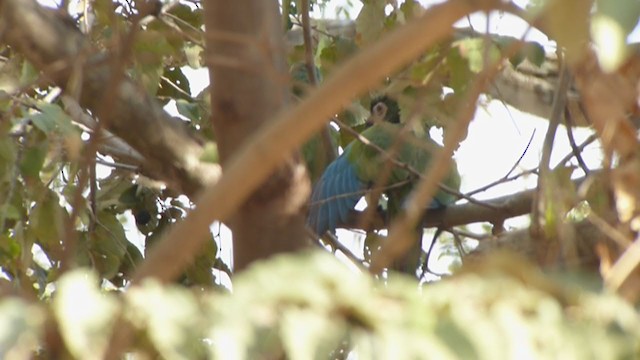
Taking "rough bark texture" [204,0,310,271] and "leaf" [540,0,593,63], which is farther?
"rough bark texture" [204,0,310,271]

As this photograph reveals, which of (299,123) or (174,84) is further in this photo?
(174,84)

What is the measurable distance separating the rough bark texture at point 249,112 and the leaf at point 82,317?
462mm

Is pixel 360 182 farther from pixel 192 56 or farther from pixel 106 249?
pixel 106 249

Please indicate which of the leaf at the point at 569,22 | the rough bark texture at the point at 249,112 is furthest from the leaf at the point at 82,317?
the rough bark texture at the point at 249,112

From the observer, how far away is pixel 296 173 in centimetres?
113

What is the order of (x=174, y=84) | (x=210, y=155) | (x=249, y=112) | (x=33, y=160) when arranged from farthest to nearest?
(x=174, y=84)
(x=33, y=160)
(x=210, y=155)
(x=249, y=112)

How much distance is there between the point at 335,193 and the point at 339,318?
1.97 meters

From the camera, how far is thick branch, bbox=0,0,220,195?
151cm

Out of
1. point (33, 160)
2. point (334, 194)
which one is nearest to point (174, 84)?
point (334, 194)

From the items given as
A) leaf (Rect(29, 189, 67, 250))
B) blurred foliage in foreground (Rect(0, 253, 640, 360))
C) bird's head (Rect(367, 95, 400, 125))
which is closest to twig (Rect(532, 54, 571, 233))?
blurred foliage in foreground (Rect(0, 253, 640, 360))

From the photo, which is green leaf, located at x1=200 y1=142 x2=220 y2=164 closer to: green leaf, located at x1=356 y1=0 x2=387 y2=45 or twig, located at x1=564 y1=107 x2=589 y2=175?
twig, located at x1=564 y1=107 x2=589 y2=175

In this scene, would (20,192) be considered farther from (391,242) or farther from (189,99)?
(391,242)

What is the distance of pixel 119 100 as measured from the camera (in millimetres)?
1530

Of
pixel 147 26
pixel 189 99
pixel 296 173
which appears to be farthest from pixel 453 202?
pixel 296 173
